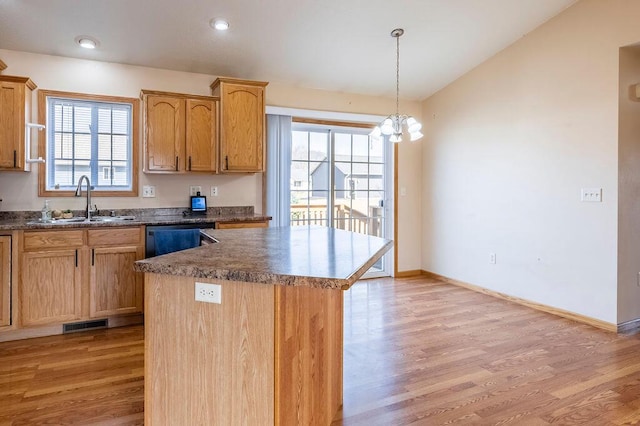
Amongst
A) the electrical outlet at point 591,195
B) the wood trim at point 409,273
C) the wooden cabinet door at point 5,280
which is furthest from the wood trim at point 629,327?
the wooden cabinet door at point 5,280

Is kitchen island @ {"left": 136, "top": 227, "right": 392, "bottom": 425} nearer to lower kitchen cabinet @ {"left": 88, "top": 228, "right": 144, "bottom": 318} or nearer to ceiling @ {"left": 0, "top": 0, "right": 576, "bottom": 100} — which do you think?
lower kitchen cabinet @ {"left": 88, "top": 228, "right": 144, "bottom": 318}

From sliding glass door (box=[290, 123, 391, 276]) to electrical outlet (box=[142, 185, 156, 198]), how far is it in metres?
1.63

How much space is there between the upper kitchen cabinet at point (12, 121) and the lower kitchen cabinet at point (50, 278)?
2.28ft

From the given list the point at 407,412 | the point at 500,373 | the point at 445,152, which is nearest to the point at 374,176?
the point at 445,152

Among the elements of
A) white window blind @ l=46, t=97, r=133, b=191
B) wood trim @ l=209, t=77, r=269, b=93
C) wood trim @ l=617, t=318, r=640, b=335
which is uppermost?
wood trim @ l=209, t=77, r=269, b=93

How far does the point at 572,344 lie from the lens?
2.99 metres

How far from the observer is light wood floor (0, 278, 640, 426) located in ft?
6.73

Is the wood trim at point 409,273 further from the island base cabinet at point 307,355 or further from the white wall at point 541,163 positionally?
the island base cabinet at point 307,355

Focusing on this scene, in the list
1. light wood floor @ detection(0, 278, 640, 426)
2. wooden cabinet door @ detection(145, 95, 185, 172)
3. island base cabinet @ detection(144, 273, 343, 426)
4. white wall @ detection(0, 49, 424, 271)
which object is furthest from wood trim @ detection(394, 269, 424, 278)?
island base cabinet @ detection(144, 273, 343, 426)

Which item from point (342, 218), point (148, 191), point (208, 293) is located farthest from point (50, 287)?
point (342, 218)

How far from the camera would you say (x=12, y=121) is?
3230 mm

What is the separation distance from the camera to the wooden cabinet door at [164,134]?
3.70 metres

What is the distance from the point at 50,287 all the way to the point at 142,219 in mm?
920

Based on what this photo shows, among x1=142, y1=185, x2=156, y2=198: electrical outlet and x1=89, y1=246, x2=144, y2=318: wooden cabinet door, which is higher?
x1=142, y1=185, x2=156, y2=198: electrical outlet
